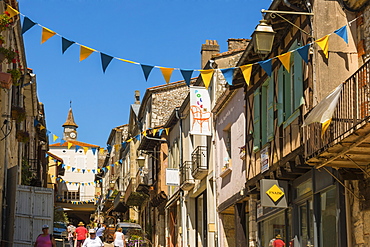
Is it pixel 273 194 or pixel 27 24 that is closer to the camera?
pixel 27 24

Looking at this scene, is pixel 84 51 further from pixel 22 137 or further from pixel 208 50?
pixel 208 50

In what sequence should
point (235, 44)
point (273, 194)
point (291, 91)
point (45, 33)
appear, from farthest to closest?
point (235, 44) < point (273, 194) < point (291, 91) < point (45, 33)

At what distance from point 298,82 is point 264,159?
299 centimetres

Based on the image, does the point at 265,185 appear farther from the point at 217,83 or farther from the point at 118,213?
the point at 118,213

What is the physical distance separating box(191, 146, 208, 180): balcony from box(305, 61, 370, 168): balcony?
42.9ft

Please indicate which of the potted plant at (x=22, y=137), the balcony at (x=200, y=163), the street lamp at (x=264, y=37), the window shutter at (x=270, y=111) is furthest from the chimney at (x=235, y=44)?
the street lamp at (x=264, y=37)

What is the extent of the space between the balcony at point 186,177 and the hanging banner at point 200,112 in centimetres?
350

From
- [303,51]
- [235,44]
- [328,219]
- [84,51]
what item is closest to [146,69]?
[84,51]

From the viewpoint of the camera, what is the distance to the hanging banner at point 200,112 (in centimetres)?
2434

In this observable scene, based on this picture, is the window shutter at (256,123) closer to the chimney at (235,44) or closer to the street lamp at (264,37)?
the street lamp at (264,37)

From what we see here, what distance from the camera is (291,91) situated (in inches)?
593

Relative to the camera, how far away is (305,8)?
14.1m

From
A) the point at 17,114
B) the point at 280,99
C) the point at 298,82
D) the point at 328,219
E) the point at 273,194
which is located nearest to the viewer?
the point at 328,219

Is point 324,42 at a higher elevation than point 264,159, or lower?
higher
